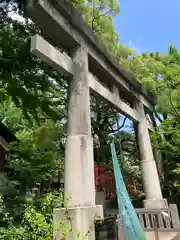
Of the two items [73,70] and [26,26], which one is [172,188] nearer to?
[73,70]

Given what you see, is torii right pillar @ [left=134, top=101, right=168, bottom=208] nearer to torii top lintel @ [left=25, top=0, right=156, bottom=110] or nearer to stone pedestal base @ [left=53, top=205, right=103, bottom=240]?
torii top lintel @ [left=25, top=0, right=156, bottom=110]

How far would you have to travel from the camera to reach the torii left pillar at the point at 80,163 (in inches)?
174

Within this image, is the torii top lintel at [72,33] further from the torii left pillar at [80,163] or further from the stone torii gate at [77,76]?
the torii left pillar at [80,163]

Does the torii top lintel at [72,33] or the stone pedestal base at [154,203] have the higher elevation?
the torii top lintel at [72,33]

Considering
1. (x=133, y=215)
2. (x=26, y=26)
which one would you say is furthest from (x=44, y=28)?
(x=133, y=215)

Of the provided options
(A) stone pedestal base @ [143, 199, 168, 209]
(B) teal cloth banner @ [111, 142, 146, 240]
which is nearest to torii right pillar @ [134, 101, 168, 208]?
(A) stone pedestal base @ [143, 199, 168, 209]

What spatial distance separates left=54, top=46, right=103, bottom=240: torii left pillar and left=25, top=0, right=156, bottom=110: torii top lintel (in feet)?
1.99

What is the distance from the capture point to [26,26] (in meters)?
6.04

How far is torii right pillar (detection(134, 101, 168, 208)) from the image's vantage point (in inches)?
317

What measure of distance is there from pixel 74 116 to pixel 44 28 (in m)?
2.04

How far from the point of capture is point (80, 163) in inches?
191

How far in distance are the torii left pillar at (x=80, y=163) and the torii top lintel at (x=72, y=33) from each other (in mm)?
606

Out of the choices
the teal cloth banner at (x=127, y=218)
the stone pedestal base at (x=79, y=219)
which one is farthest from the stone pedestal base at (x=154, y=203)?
the stone pedestal base at (x=79, y=219)

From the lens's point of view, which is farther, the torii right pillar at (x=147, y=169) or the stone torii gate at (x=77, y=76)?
the torii right pillar at (x=147, y=169)
